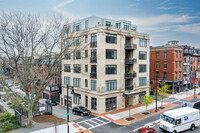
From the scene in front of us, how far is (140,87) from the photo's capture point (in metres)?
34.1

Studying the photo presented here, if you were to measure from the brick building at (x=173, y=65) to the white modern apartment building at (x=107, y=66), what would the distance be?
13.0 meters

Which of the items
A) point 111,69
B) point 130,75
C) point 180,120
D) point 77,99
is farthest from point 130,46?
point 180,120

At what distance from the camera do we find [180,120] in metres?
18.6

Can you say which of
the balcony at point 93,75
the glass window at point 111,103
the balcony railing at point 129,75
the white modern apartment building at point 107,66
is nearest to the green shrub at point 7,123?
the white modern apartment building at point 107,66

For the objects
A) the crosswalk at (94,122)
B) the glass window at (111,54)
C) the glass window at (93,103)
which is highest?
the glass window at (111,54)

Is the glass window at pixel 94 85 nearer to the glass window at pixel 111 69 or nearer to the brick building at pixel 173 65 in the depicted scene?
the glass window at pixel 111 69

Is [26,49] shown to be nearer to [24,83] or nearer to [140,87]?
[24,83]

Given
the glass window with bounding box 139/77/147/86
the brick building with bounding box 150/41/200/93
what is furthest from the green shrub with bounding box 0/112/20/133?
the brick building with bounding box 150/41/200/93

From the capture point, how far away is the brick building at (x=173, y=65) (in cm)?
4441

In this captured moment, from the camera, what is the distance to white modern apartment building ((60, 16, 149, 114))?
27.4 m

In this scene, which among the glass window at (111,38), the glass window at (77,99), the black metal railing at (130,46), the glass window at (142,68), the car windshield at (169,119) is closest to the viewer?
the car windshield at (169,119)

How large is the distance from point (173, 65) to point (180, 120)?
94.1ft

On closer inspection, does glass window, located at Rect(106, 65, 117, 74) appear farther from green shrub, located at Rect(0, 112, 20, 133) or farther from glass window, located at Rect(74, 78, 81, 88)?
green shrub, located at Rect(0, 112, 20, 133)

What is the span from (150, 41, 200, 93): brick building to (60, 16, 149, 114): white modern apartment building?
13.0m
